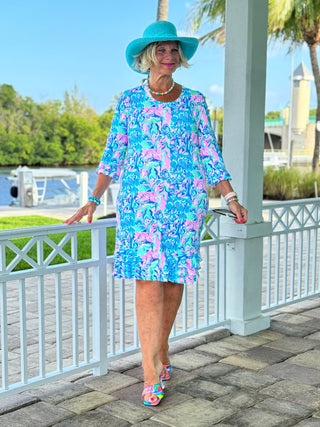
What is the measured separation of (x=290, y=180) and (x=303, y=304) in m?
11.3

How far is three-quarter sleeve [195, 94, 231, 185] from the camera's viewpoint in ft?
8.29

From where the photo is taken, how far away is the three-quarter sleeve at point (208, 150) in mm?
2525

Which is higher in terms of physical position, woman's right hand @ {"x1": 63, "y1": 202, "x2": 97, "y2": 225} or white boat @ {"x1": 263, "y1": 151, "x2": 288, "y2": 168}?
white boat @ {"x1": 263, "y1": 151, "x2": 288, "y2": 168}

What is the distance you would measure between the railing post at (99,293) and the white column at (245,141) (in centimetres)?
96

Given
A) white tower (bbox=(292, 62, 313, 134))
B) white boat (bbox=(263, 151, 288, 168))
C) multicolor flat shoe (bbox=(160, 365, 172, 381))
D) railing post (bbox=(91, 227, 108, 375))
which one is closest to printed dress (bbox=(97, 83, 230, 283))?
railing post (bbox=(91, 227, 108, 375))

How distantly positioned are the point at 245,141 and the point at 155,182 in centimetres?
105

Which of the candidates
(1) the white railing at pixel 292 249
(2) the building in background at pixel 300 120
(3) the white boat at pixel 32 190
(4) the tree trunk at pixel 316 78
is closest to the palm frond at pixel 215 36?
(4) the tree trunk at pixel 316 78

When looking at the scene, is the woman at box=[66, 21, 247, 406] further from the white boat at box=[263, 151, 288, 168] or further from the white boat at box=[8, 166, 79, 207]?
the white boat at box=[263, 151, 288, 168]

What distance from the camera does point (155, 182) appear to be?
2418 mm

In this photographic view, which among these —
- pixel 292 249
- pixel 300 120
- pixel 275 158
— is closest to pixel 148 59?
pixel 292 249

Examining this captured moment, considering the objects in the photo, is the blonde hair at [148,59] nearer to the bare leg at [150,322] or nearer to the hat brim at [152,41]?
the hat brim at [152,41]

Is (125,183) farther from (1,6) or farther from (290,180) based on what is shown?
(1,6)

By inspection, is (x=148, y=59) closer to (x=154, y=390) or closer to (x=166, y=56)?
(x=166, y=56)

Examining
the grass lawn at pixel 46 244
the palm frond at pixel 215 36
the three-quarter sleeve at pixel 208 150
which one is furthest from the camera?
the palm frond at pixel 215 36
